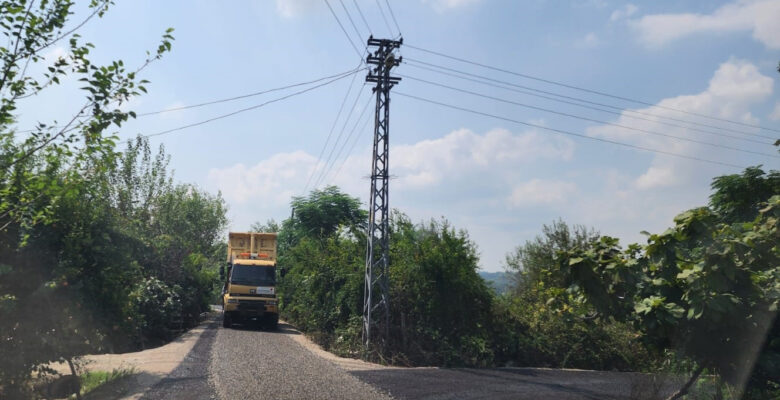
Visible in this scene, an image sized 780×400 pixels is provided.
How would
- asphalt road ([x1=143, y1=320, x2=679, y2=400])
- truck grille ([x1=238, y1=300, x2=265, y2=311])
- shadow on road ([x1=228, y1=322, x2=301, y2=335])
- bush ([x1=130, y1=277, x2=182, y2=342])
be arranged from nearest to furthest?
asphalt road ([x1=143, y1=320, x2=679, y2=400])
bush ([x1=130, y1=277, x2=182, y2=342])
truck grille ([x1=238, y1=300, x2=265, y2=311])
shadow on road ([x1=228, y1=322, x2=301, y2=335])

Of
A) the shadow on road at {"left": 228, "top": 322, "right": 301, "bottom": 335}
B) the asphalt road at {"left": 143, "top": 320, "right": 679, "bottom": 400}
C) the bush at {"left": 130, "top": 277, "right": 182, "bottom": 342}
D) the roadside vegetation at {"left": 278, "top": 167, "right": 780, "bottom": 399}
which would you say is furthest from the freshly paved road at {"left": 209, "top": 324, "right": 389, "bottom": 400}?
the shadow on road at {"left": 228, "top": 322, "right": 301, "bottom": 335}

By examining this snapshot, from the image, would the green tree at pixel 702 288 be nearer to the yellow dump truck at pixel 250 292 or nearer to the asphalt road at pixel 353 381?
the asphalt road at pixel 353 381

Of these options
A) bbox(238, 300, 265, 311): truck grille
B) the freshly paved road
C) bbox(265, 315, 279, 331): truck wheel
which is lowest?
the freshly paved road

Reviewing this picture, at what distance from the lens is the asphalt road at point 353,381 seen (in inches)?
426

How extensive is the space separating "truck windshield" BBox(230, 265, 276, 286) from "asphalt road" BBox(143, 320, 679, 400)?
627cm

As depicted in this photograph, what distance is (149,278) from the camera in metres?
23.8

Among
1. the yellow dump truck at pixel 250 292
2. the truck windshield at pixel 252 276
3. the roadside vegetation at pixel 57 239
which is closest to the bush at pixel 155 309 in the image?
the yellow dump truck at pixel 250 292

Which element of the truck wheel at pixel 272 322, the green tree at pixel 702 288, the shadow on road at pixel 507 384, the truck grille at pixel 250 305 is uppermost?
Answer: the green tree at pixel 702 288

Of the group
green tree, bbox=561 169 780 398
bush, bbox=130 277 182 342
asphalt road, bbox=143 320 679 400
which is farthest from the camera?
bush, bbox=130 277 182 342

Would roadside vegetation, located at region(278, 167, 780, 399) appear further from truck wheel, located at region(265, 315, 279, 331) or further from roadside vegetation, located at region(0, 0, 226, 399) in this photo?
roadside vegetation, located at region(0, 0, 226, 399)

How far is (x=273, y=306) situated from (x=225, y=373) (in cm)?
1116

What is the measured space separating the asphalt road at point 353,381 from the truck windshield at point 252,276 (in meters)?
6.27

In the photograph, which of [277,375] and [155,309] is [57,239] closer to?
[277,375]

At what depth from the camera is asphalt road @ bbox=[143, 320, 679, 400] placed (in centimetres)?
1081
